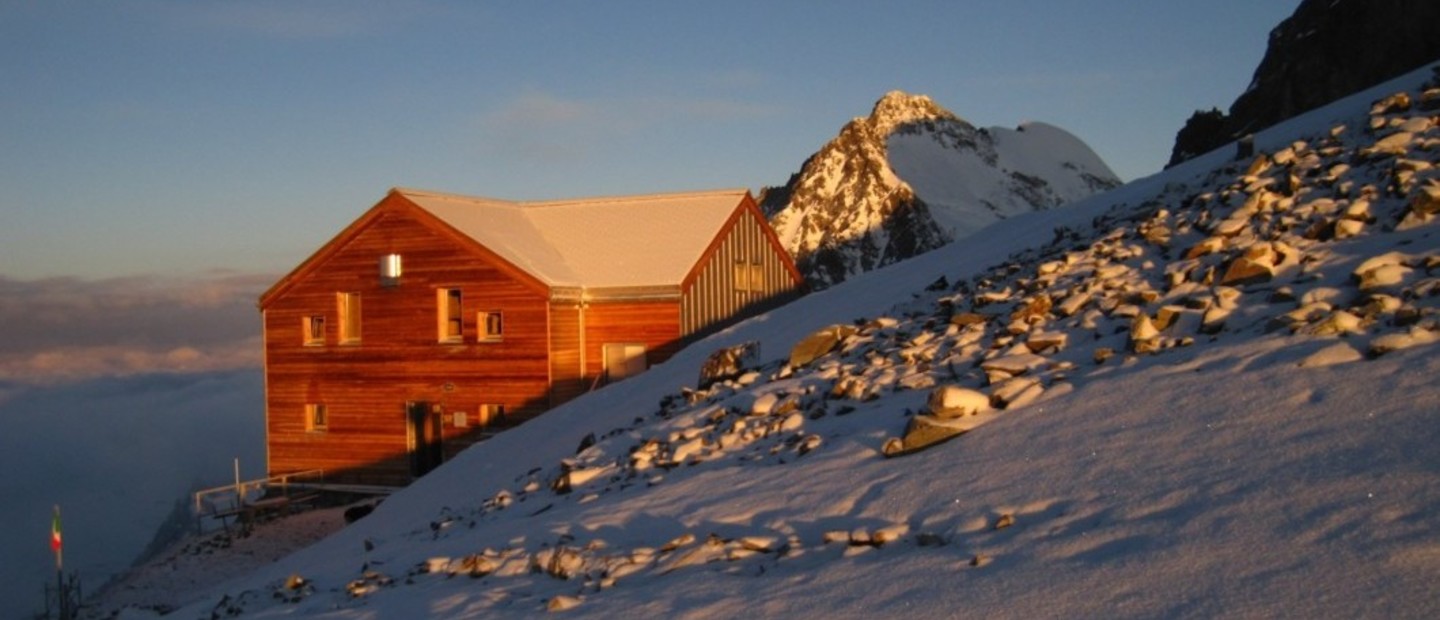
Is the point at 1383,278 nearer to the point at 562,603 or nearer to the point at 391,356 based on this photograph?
Answer: the point at 562,603

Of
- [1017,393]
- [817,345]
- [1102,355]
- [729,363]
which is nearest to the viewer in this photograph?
[1017,393]

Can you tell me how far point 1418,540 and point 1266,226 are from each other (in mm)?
8566

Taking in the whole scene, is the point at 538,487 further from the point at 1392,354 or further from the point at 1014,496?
the point at 1392,354

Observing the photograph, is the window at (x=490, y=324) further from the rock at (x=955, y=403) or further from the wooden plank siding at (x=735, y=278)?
the rock at (x=955, y=403)

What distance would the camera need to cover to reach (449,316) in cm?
3347

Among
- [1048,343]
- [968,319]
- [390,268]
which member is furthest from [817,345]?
[390,268]

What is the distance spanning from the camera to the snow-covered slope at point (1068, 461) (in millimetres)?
7812

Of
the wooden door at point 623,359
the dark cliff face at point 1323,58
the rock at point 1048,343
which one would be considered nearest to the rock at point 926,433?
the rock at point 1048,343

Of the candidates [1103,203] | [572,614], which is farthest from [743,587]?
[1103,203]

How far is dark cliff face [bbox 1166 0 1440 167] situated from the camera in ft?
112

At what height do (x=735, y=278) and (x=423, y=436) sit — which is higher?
(x=735, y=278)

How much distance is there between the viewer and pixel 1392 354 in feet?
33.2

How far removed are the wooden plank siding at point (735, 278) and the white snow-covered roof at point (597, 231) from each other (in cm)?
43

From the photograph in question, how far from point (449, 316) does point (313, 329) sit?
14.5 feet
